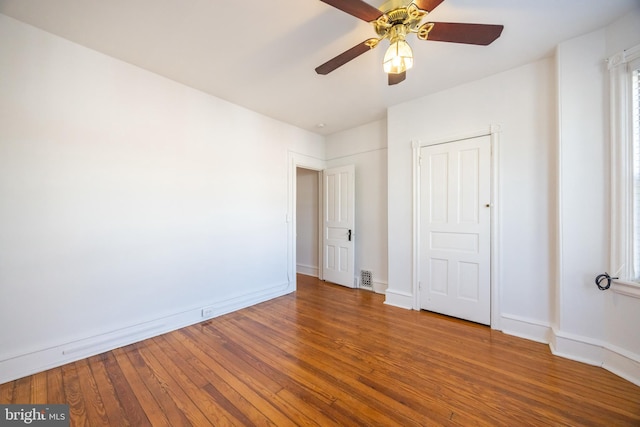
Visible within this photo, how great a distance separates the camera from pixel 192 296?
285 cm

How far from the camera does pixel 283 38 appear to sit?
6.88ft

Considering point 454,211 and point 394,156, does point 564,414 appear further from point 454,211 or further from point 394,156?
point 394,156

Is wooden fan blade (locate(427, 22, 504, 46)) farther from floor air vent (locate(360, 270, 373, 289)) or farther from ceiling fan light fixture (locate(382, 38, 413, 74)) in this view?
floor air vent (locate(360, 270, 373, 289))

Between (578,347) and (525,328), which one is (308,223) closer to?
(525,328)

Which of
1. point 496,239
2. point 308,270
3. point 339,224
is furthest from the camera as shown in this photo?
point 308,270

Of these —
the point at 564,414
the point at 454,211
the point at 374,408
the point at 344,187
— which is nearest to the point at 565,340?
the point at 564,414

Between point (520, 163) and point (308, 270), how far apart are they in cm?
391

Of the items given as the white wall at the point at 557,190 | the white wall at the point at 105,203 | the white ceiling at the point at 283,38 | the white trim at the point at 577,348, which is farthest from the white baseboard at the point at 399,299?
the white ceiling at the point at 283,38

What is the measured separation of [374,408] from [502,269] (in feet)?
6.77

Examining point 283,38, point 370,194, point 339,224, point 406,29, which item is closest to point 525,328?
point 370,194

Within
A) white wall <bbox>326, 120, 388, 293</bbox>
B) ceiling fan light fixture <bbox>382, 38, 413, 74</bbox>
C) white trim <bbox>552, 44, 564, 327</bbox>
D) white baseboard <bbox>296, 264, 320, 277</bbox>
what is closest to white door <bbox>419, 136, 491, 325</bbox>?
white trim <bbox>552, 44, 564, 327</bbox>

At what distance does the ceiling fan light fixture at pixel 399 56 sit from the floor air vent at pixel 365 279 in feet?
10.4

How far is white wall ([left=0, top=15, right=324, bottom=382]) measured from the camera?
74.9 inches

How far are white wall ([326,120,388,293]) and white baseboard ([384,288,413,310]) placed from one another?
1.37 feet
